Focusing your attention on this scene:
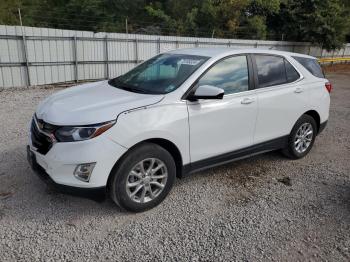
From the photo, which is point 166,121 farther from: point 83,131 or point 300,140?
point 300,140

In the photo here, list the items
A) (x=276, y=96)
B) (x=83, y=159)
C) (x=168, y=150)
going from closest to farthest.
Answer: (x=83, y=159), (x=168, y=150), (x=276, y=96)

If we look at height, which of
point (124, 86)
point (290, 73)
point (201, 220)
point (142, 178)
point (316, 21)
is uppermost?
point (316, 21)

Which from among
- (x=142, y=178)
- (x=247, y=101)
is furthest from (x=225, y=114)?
(x=142, y=178)

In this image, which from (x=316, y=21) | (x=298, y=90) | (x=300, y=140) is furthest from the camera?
(x=316, y=21)

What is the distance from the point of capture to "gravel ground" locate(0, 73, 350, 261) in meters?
2.77

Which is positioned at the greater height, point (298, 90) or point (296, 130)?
point (298, 90)

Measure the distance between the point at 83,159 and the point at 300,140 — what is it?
3379 millimetres

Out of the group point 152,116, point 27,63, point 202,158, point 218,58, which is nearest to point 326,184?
point 202,158

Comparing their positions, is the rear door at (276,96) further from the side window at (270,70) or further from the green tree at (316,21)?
the green tree at (316,21)

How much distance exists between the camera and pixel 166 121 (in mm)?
3188

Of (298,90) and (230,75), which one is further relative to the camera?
(298,90)

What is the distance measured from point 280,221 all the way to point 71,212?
218 cm

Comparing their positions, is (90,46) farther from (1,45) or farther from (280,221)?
(280,221)

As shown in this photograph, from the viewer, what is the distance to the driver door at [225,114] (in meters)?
3.47
